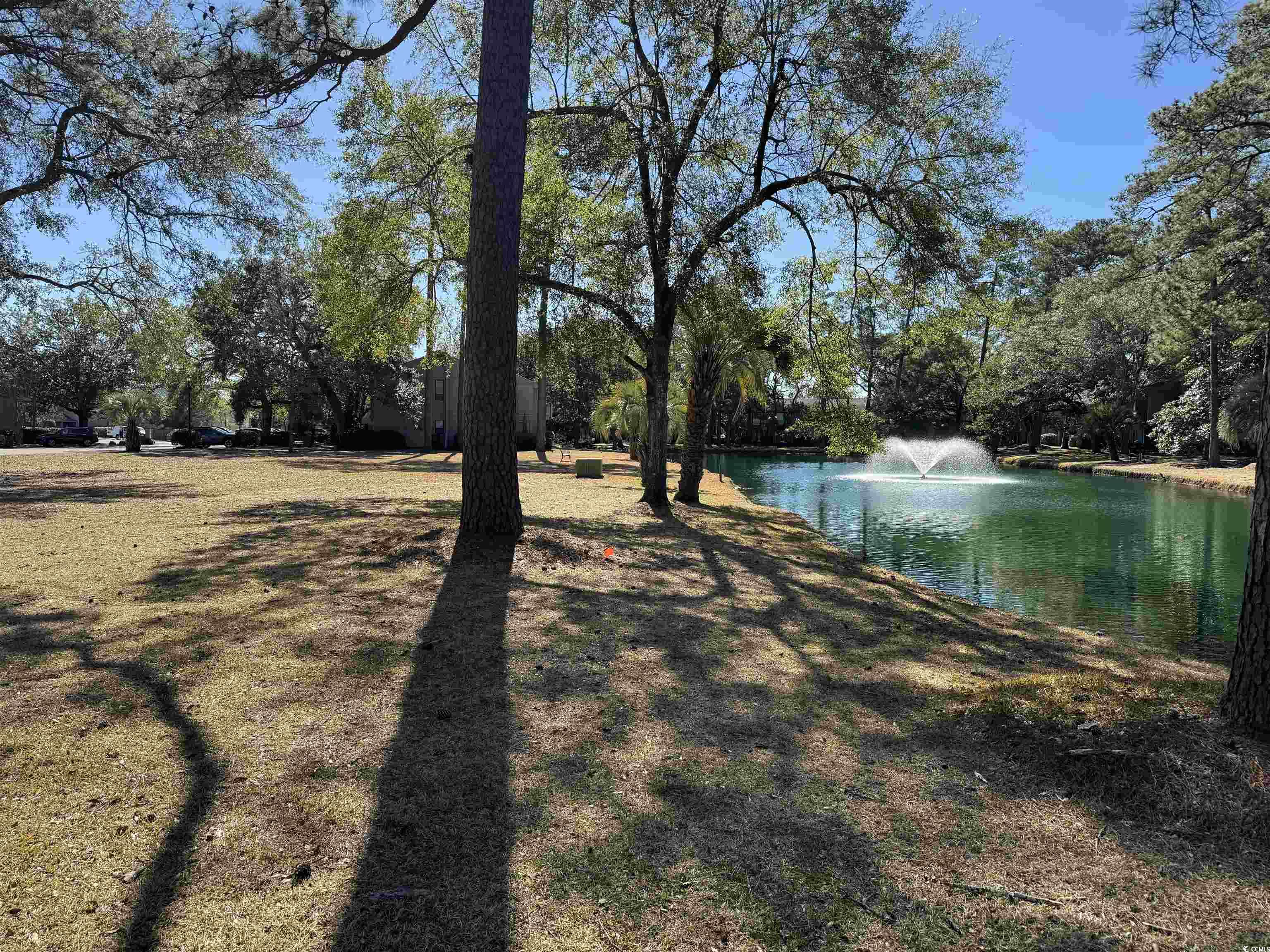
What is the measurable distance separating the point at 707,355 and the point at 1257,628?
1572 cm

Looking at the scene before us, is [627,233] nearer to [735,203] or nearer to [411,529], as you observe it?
[735,203]

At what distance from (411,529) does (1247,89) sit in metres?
27.3

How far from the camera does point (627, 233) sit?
14.8 m

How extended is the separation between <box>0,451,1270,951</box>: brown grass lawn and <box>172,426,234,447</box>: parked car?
42.4 m

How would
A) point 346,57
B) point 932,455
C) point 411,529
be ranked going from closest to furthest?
point 411,529, point 346,57, point 932,455

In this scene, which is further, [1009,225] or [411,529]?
[1009,225]

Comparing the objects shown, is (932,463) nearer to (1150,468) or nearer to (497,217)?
(1150,468)

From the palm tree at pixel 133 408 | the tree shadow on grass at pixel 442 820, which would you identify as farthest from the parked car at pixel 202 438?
the tree shadow on grass at pixel 442 820

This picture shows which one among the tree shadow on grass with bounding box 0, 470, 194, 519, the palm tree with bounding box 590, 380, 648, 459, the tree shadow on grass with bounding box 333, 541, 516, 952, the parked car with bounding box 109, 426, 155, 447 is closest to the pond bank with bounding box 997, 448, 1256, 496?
the palm tree with bounding box 590, 380, 648, 459

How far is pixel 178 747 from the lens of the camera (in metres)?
→ 3.72

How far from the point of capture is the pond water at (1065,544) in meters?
10.5

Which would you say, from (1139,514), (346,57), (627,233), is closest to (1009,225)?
(627,233)

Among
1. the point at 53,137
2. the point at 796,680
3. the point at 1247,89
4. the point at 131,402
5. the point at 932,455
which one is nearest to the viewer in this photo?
the point at 796,680

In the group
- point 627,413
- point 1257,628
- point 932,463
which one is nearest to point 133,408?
point 627,413
